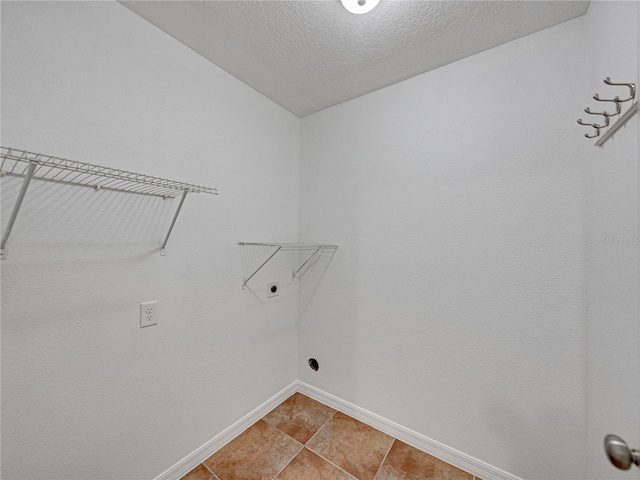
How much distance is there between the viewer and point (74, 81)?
1.06m

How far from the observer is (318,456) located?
5.04ft

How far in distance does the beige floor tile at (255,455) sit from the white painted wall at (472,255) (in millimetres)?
530

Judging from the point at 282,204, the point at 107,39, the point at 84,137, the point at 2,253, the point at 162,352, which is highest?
the point at 107,39

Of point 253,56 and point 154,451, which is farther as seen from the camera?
point 253,56

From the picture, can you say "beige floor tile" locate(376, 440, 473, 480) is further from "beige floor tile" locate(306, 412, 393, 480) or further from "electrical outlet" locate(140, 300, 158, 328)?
"electrical outlet" locate(140, 300, 158, 328)

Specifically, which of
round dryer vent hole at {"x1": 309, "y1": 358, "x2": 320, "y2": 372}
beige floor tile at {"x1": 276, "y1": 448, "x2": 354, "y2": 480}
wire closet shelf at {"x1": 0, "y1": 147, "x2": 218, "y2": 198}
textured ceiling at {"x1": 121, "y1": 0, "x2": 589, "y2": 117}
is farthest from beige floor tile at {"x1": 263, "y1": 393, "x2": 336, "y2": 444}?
textured ceiling at {"x1": 121, "y1": 0, "x2": 589, "y2": 117}

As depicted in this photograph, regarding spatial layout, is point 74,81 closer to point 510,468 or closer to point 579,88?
point 579,88

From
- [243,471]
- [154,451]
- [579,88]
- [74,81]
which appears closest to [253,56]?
[74,81]

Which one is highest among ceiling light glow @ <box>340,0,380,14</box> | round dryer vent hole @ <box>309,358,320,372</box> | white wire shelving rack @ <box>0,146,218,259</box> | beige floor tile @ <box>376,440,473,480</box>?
ceiling light glow @ <box>340,0,380,14</box>

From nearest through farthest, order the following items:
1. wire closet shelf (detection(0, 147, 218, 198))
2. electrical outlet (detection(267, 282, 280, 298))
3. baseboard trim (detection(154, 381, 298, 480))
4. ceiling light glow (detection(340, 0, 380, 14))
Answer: wire closet shelf (detection(0, 147, 218, 198)) < ceiling light glow (detection(340, 0, 380, 14)) < baseboard trim (detection(154, 381, 298, 480)) < electrical outlet (detection(267, 282, 280, 298))

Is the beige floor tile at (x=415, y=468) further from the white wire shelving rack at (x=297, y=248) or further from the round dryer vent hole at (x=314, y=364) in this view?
the white wire shelving rack at (x=297, y=248)

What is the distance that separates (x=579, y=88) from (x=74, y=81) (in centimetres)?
228

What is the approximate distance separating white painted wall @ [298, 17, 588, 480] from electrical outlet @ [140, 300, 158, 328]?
1.17 m

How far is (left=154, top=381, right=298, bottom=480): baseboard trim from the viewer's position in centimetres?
138
